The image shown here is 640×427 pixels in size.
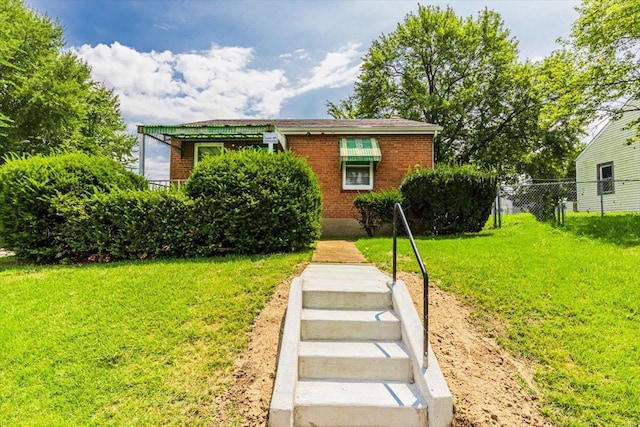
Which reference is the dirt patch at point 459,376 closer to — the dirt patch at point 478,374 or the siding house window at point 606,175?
the dirt patch at point 478,374

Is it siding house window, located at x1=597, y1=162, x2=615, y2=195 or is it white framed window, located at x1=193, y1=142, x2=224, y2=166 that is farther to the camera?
siding house window, located at x1=597, y1=162, x2=615, y2=195

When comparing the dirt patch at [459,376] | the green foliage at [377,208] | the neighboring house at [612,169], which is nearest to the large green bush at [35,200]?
the dirt patch at [459,376]

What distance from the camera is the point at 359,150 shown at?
13266 mm

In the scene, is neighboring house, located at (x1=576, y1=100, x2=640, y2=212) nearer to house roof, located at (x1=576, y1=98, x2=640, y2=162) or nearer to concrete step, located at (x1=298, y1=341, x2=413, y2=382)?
house roof, located at (x1=576, y1=98, x2=640, y2=162)

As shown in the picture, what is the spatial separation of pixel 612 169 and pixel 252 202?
72.7 feet

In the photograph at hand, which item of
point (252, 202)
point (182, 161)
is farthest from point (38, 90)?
point (252, 202)

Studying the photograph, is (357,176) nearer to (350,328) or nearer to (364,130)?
(364,130)

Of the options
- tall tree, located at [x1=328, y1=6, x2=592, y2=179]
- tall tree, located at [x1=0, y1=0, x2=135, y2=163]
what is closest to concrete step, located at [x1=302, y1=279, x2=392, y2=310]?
tall tree, located at [x1=0, y1=0, x2=135, y2=163]

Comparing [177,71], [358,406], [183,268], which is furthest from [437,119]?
[358,406]

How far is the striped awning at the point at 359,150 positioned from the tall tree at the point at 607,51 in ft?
25.8

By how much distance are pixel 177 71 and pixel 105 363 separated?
1315 centimetres

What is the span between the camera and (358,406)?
304cm

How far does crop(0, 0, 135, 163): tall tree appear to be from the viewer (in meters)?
19.2

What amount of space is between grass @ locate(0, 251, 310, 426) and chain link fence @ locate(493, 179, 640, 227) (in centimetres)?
1002
